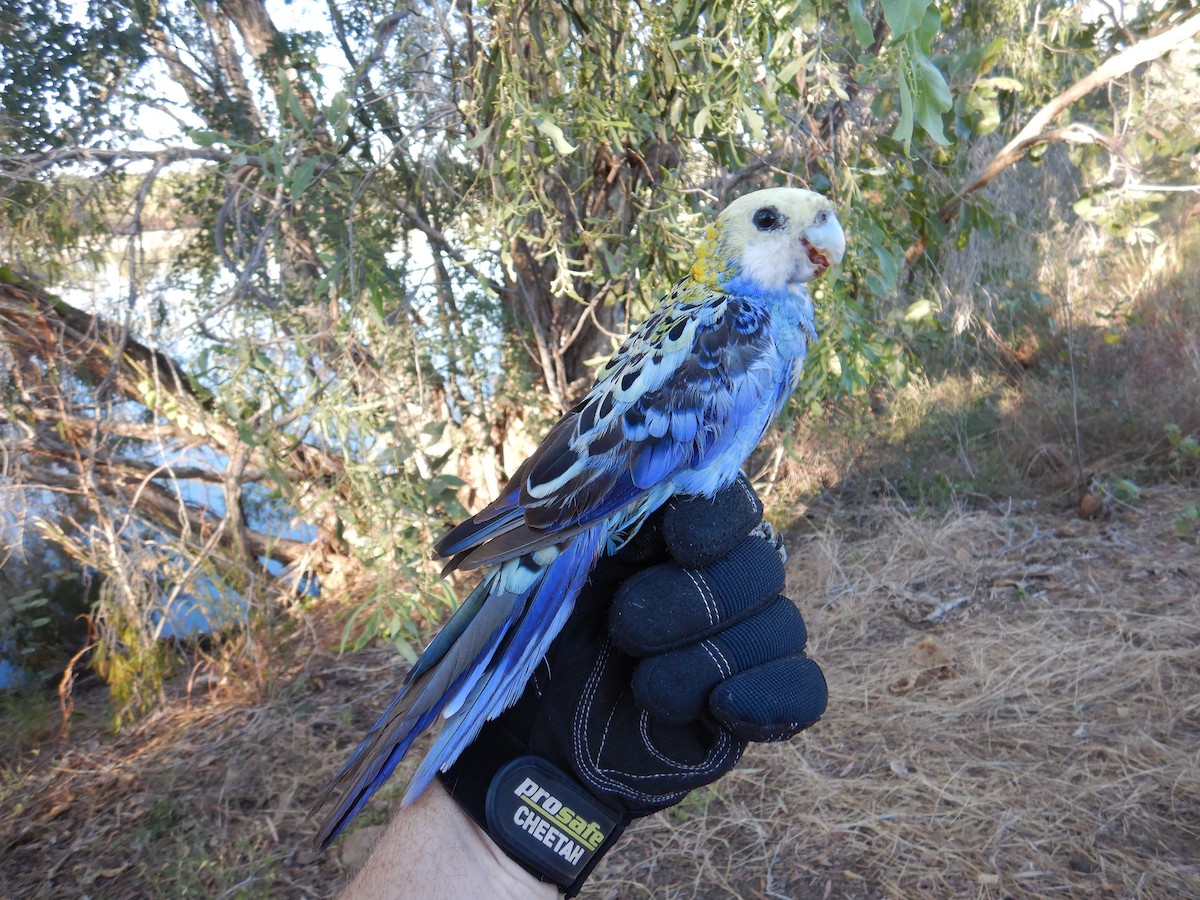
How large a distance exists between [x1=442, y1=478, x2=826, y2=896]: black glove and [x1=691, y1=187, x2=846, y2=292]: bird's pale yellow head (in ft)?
1.85

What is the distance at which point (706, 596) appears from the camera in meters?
1.64

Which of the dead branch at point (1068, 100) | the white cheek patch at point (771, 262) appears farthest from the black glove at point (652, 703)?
the dead branch at point (1068, 100)

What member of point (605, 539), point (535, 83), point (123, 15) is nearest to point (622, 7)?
point (535, 83)

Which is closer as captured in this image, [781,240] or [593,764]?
[593,764]

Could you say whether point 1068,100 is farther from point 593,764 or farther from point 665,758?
point 593,764

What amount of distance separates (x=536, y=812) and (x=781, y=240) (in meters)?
1.44

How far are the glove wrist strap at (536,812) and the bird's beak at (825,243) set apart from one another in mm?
1359

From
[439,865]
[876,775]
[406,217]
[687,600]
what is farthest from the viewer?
[406,217]

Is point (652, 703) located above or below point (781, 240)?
below

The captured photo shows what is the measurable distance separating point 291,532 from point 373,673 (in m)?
1.23

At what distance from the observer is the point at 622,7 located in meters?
2.47

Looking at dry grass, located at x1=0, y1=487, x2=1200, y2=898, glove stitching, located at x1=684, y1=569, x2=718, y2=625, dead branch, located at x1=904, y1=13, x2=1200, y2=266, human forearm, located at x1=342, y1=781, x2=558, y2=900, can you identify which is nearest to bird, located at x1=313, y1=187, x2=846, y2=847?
human forearm, located at x1=342, y1=781, x2=558, y2=900

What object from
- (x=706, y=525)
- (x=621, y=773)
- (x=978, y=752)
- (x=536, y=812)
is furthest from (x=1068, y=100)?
(x=536, y=812)

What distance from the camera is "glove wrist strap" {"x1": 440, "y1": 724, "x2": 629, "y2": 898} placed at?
1522 millimetres
